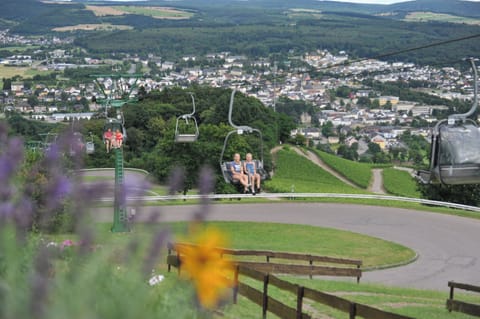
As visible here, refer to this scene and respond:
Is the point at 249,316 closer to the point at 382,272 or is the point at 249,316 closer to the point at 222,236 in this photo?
the point at 222,236

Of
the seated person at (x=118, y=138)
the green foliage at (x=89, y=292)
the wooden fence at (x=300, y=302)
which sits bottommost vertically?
the seated person at (x=118, y=138)

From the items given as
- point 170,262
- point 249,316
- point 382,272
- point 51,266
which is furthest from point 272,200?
point 51,266

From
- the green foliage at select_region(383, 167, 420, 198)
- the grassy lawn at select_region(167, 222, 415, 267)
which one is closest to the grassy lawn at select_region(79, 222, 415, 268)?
the grassy lawn at select_region(167, 222, 415, 267)

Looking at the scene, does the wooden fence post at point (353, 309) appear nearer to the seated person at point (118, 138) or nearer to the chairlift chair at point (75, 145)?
the chairlift chair at point (75, 145)

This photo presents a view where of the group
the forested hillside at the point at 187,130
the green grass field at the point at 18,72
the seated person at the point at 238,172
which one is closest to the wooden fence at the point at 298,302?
the seated person at the point at 238,172

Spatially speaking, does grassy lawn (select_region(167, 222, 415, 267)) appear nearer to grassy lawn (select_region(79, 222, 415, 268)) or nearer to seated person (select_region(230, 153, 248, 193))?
grassy lawn (select_region(79, 222, 415, 268))
